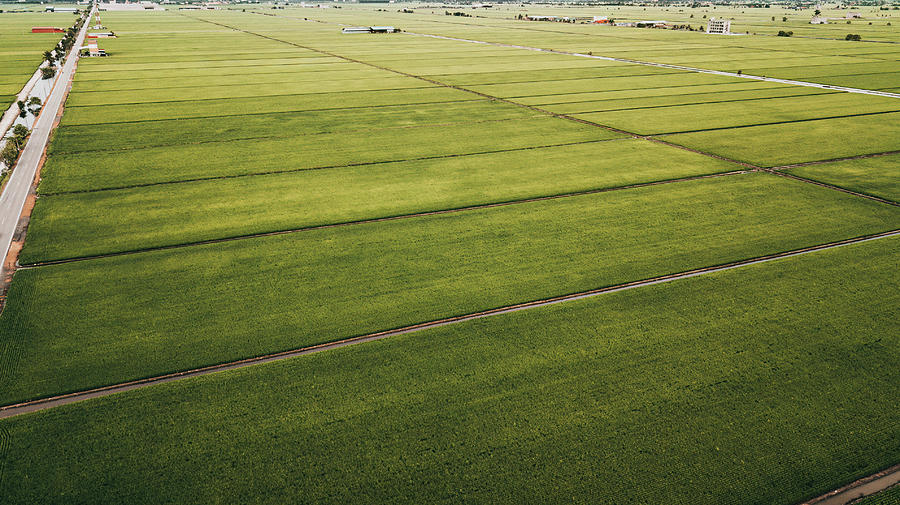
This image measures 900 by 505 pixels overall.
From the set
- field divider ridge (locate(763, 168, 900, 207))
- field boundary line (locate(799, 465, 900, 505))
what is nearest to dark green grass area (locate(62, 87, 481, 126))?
field divider ridge (locate(763, 168, 900, 207))

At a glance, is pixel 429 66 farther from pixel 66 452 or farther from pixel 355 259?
pixel 66 452

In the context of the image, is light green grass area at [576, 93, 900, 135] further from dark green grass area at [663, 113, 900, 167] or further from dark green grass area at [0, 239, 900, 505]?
dark green grass area at [0, 239, 900, 505]

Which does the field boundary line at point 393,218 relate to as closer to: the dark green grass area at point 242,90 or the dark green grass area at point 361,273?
the dark green grass area at point 361,273

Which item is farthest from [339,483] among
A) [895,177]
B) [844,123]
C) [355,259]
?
[844,123]

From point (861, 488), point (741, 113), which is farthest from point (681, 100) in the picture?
point (861, 488)

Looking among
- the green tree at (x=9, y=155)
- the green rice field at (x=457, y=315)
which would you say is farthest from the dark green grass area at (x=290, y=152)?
the green tree at (x=9, y=155)

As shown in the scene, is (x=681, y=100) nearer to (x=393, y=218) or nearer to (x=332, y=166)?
(x=332, y=166)
